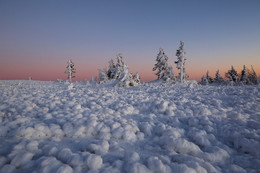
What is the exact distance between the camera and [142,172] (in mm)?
1535

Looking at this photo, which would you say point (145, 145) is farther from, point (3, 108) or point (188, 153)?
point (3, 108)

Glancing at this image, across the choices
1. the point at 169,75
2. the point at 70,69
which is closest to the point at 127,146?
the point at 169,75

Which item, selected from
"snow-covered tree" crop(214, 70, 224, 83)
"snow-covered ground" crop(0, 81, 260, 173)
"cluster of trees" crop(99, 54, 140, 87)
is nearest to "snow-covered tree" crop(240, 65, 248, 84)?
"snow-covered tree" crop(214, 70, 224, 83)

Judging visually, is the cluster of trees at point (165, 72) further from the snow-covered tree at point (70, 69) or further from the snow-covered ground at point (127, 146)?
the snow-covered ground at point (127, 146)

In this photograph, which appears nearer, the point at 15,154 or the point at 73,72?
the point at 15,154

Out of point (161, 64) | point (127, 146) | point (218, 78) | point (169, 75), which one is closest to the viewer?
point (127, 146)

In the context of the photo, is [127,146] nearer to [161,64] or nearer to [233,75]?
[161,64]

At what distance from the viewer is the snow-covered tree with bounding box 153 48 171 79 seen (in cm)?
3384

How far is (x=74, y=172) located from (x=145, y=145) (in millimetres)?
1243

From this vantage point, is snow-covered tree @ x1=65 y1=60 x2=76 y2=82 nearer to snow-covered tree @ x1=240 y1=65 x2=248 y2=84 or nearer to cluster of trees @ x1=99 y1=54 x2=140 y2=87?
cluster of trees @ x1=99 y1=54 x2=140 y2=87

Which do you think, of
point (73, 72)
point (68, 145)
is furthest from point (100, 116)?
point (73, 72)

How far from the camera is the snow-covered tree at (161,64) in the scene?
1332 inches

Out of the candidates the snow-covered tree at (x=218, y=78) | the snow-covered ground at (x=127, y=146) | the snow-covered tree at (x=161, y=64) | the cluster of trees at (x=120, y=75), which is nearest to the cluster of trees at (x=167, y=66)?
the snow-covered tree at (x=161, y=64)

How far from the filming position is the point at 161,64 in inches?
1358
